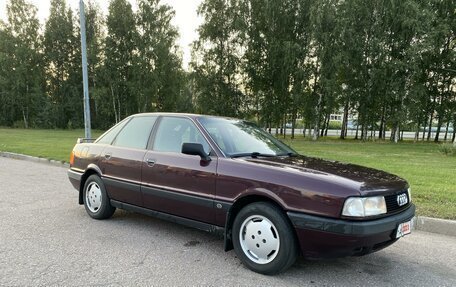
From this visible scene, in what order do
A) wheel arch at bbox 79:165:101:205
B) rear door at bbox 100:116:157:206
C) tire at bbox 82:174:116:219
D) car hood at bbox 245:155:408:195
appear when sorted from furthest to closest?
wheel arch at bbox 79:165:101:205 → tire at bbox 82:174:116:219 → rear door at bbox 100:116:157:206 → car hood at bbox 245:155:408:195

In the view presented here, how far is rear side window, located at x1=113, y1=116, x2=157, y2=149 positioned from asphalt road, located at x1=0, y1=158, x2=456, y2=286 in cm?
118

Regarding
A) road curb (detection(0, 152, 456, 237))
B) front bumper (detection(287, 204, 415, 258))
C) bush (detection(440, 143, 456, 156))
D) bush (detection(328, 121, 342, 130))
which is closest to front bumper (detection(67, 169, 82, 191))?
front bumper (detection(287, 204, 415, 258))

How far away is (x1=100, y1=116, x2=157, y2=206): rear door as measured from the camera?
4.70 meters

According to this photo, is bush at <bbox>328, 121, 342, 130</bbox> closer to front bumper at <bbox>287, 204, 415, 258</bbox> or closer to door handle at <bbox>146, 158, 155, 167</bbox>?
door handle at <bbox>146, 158, 155, 167</bbox>

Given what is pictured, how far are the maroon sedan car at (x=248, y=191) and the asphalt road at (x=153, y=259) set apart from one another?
12.2 inches

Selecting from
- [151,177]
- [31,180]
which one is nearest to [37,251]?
[151,177]

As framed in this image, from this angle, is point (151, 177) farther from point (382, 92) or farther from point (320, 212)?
point (382, 92)

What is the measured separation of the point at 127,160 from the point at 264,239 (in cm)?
232

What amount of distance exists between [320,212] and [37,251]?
10.3 feet

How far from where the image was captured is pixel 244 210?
3.60 metres

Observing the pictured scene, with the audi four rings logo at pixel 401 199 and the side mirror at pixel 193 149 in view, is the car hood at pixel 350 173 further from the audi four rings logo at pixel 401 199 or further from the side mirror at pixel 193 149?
the side mirror at pixel 193 149

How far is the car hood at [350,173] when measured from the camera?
3.26 meters

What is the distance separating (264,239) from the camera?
3.47 metres

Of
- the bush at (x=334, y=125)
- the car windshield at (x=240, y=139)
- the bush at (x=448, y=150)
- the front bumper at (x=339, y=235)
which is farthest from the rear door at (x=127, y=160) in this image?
the bush at (x=334, y=125)
